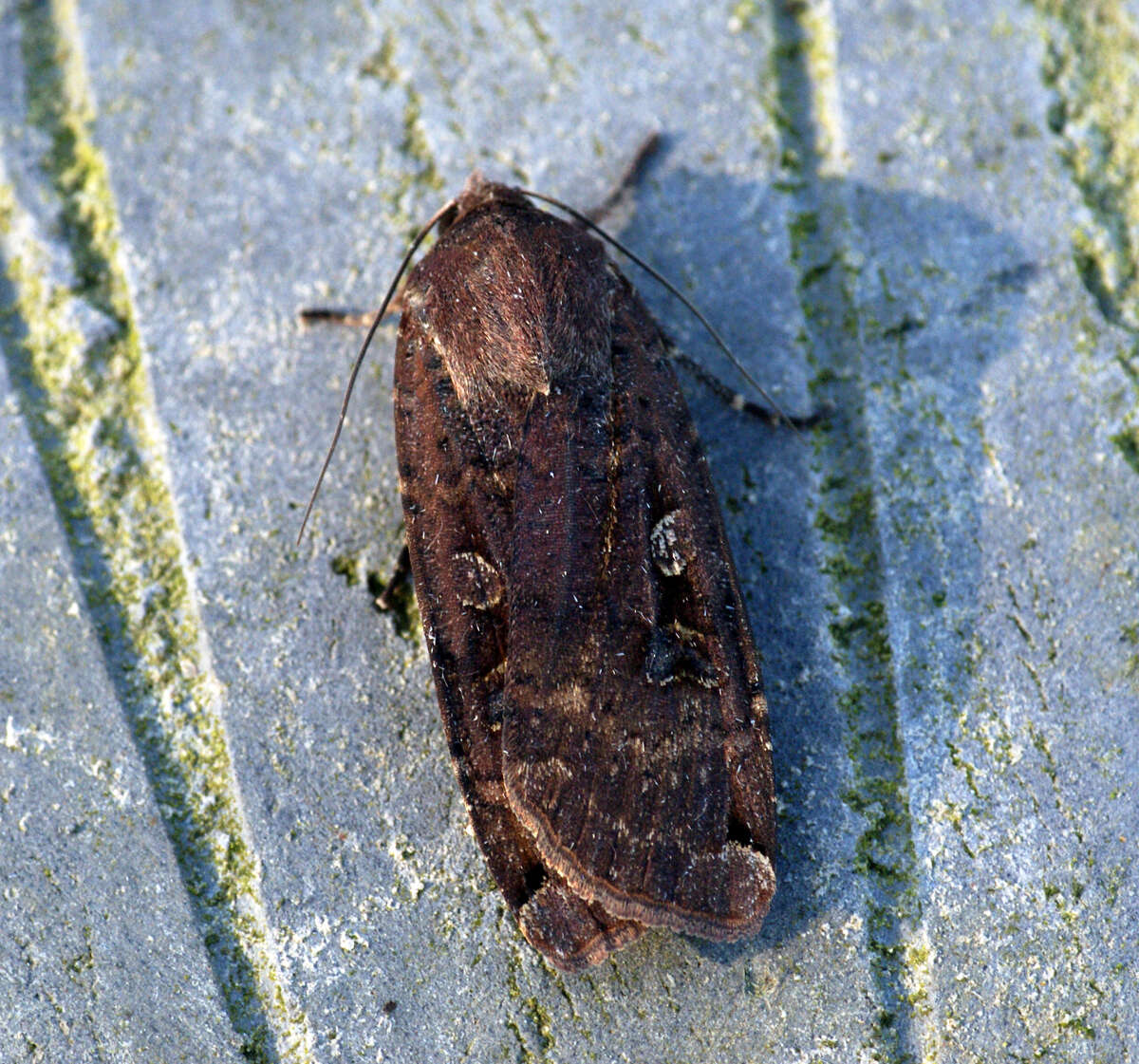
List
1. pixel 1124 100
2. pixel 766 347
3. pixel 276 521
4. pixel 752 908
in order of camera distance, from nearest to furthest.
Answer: pixel 752 908, pixel 276 521, pixel 766 347, pixel 1124 100

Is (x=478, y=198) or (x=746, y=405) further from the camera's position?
(x=746, y=405)

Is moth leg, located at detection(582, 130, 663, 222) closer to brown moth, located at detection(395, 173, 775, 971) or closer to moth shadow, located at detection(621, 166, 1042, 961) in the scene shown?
moth shadow, located at detection(621, 166, 1042, 961)

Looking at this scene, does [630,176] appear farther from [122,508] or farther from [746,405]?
[122,508]

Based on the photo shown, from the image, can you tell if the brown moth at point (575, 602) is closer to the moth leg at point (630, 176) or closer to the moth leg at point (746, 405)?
the moth leg at point (746, 405)

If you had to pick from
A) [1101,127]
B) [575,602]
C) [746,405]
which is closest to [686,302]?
[746,405]

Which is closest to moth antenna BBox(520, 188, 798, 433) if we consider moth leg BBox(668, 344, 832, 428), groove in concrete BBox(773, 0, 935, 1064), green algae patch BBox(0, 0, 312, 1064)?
moth leg BBox(668, 344, 832, 428)

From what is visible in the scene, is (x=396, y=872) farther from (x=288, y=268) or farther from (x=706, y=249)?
(x=706, y=249)

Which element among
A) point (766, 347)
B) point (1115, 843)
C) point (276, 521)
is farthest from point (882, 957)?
point (276, 521)
